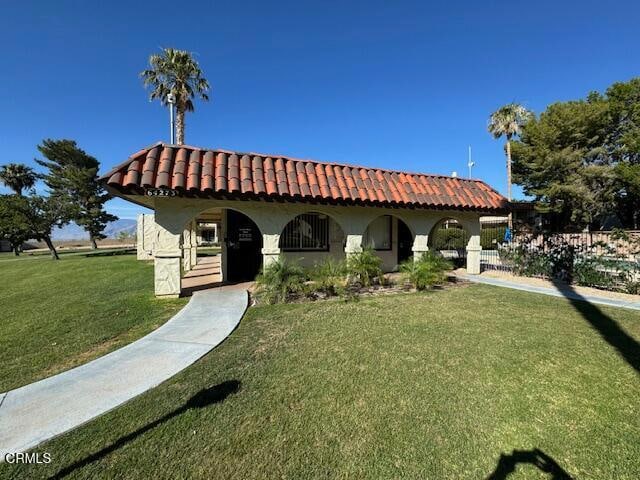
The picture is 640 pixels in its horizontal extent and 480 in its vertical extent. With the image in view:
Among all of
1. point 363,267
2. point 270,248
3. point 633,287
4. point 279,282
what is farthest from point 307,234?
point 633,287

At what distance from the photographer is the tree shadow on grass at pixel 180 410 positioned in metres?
2.46

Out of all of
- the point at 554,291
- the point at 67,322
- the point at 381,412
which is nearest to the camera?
the point at 381,412

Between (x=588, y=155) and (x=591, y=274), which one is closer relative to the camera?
(x=591, y=274)

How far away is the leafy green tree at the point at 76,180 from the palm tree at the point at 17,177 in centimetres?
356

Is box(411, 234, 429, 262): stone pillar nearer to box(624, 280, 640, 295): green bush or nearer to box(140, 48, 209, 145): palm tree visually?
box(624, 280, 640, 295): green bush

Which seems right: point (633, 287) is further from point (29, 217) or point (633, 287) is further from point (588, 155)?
point (29, 217)

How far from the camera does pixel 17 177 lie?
39969 mm

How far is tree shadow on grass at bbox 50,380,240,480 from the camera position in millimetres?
2461

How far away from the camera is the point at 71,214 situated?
93.8 feet

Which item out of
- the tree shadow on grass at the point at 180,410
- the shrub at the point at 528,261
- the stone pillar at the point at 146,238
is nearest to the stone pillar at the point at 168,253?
the tree shadow on grass at the point at 180,410

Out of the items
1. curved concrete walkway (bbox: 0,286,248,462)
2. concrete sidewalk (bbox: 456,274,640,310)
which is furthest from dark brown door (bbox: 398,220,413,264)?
curved concrete walkway (bbox: 0,286,248,462)

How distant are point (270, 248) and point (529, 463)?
7.68m

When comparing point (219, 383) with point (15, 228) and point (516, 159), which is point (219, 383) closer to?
point (15, 228)

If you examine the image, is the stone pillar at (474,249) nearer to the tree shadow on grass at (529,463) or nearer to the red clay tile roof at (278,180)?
the red clay tile roof at (278,180)
